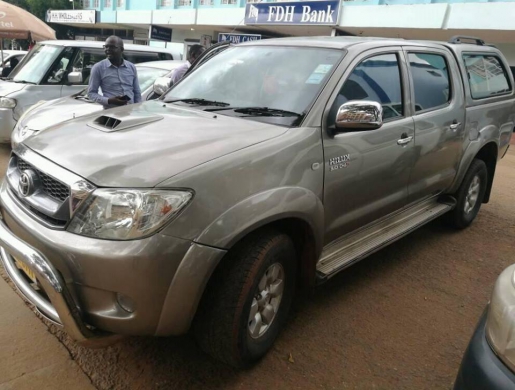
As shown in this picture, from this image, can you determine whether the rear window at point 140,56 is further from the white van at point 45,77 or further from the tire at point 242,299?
the tire at point 242,299

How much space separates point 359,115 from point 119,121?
1.42 meters

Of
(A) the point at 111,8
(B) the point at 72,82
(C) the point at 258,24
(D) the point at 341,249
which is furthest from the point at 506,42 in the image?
(A) the point at 111,8

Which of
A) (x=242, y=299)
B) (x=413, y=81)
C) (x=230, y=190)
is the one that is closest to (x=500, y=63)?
(x=413, y=81)

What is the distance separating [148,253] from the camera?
1885mm

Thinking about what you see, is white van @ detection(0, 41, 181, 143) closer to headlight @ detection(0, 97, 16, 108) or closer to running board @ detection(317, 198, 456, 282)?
headlight @ detection(0, 97, 16, 108)

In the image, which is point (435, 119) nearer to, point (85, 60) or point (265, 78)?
point (265, 78)

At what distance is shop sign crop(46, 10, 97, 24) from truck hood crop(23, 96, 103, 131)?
26309 millimetres

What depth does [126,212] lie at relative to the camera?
76.7 inches

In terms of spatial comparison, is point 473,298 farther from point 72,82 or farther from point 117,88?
point 72,82

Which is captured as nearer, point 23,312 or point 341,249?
point 23,312

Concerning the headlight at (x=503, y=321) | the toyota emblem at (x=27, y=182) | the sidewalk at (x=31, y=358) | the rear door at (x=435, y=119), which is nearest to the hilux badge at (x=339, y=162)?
the rear door at (x=435, y=119)

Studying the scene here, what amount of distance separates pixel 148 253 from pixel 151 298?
0.70ft

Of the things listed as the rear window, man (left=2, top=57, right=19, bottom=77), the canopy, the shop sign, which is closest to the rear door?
the rear window

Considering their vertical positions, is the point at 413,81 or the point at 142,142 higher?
the point at 413,81
